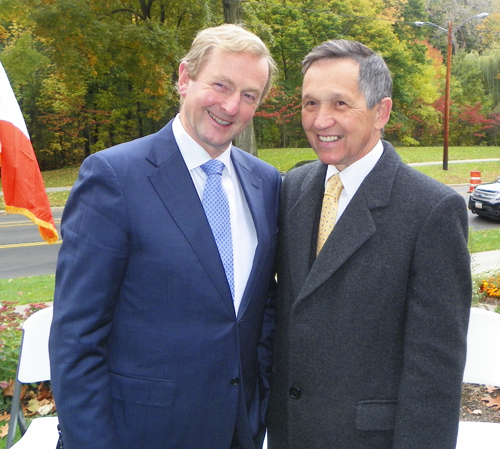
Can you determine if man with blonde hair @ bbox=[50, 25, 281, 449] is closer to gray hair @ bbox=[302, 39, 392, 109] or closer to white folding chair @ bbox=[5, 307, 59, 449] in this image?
gray hair @ bbox=[302, 39, 392, 109]

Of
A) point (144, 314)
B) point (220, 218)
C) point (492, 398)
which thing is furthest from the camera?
point (492, 398)

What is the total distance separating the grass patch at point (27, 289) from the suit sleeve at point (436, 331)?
5598mm

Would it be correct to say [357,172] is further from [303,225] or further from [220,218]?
[220,218]

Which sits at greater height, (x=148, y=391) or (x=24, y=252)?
(x=148, y=391)

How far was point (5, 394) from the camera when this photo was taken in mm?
3748

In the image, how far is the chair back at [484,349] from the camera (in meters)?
2.78

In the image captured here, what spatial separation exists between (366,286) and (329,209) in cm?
37

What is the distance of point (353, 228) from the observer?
183 centimetres

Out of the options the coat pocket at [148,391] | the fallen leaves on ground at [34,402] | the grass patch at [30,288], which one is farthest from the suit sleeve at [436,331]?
the grass patch at [30,288]

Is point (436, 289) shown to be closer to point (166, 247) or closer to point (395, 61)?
point (166, 247)

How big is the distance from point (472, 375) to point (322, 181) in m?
1.58

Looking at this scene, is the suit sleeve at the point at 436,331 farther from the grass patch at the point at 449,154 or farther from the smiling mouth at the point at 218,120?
the grass patch at the point at 449,154

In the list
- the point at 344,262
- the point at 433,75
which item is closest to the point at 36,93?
the point at 433,75

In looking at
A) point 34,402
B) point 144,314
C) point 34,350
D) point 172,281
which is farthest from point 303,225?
point 34,402
